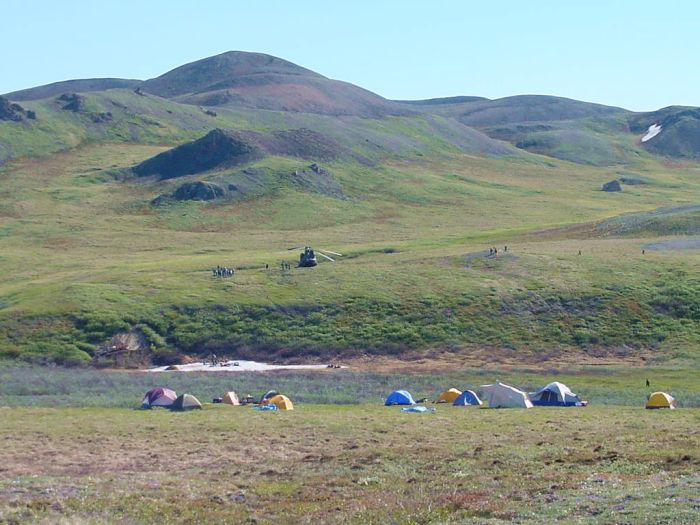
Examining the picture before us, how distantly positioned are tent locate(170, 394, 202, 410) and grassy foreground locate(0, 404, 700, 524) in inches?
47.2

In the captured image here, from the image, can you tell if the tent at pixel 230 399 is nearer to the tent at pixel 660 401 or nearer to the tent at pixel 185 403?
the tent at pixel 185 403

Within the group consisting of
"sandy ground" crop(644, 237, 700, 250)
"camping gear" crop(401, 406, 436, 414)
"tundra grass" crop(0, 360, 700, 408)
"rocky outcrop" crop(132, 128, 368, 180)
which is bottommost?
"tundra grass" crop(0, 360, 700, 408)

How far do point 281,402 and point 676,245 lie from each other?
215ft

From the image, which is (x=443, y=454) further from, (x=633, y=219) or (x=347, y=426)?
(x=633, y=219)

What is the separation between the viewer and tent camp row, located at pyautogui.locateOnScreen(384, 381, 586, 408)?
52406 mm

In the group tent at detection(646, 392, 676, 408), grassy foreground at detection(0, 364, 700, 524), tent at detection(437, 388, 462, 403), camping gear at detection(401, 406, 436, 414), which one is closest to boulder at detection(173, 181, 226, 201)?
grassy foreground at detection(0, 364, 700, 524)

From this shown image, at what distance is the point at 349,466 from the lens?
33.6m

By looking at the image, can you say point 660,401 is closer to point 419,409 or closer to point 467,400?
point 467,400

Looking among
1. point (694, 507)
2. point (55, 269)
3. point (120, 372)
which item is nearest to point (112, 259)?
point (55, 269)

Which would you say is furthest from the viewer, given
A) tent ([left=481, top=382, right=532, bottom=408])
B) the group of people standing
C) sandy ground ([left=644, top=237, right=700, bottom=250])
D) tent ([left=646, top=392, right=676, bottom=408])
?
sandy ground ([left=644, top=237, right=700, bottom=250])

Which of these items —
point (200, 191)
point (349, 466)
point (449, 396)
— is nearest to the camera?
point (349, 466)

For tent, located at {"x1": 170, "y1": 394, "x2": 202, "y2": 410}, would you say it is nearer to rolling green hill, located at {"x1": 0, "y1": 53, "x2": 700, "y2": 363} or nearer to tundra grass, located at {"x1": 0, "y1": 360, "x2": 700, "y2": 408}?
tundra grass, located at {"x1": 0, "y1": 360, "x2": 700, "y2": 408}

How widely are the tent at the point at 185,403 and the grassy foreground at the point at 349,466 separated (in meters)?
1.20

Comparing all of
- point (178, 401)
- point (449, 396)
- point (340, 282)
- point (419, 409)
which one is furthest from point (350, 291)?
point (178, 401)
